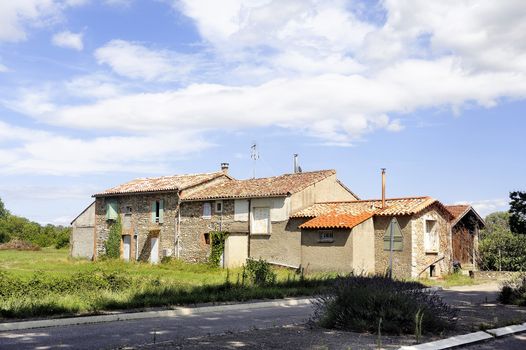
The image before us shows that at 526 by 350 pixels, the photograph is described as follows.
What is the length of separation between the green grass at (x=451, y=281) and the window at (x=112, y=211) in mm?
23586

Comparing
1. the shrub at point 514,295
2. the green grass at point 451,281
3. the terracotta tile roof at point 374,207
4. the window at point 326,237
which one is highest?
the terracotta tile roof at point 374,207

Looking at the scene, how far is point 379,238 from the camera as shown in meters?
29.1

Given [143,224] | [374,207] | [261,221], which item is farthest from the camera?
[143,224]

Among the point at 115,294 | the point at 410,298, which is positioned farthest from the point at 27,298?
the point at 410,298

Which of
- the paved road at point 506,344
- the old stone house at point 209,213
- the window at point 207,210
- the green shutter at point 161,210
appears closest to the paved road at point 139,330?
the paved road at point 506,344

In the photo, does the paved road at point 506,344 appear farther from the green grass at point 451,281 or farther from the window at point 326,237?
the window at point 326,237

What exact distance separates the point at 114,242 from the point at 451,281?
78.3ft

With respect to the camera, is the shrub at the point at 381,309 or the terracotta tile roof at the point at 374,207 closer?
the shrub at the point at 381,309

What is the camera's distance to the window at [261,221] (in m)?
32.7

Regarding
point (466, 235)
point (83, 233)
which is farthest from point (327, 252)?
point (83, 233)

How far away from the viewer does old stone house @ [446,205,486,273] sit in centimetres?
3228

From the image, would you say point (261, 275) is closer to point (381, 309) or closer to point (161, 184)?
point (381, 309)

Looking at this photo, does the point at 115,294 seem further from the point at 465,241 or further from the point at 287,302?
the point at 465,241

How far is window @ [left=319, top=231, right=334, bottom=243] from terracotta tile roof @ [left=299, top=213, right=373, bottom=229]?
1.78 ft
